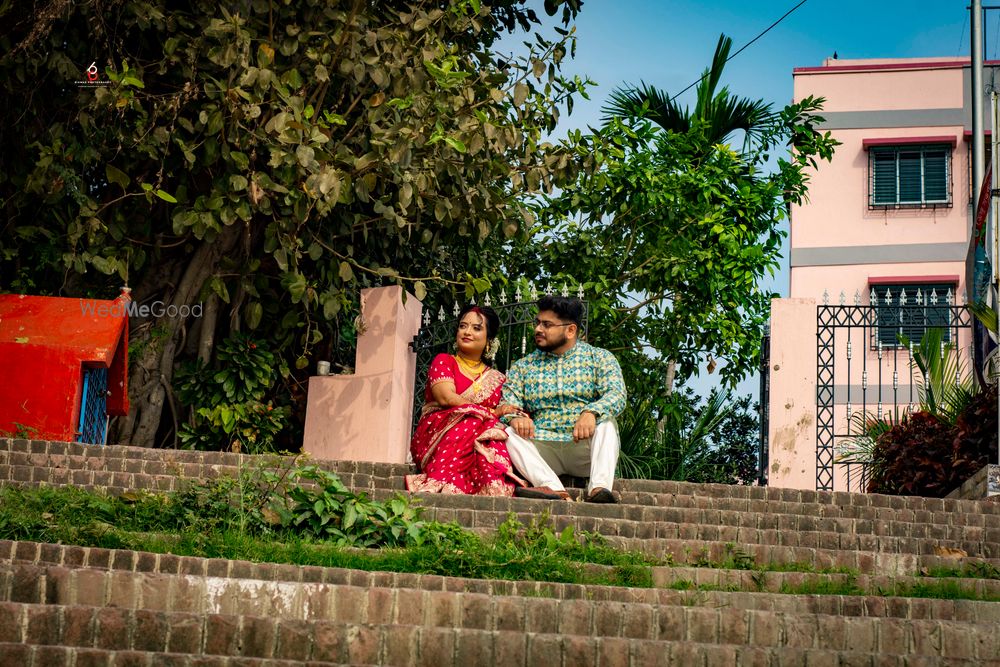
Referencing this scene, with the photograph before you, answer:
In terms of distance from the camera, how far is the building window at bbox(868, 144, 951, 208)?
2183 centimetres

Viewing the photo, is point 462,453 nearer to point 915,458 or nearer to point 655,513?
point 655,513

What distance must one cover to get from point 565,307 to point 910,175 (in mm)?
13784

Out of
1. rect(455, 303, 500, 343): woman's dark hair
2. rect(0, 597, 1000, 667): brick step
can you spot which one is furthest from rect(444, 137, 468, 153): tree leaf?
rect(0, 597, 1000, 667): brick step

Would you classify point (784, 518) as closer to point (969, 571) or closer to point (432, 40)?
point (969, 571)

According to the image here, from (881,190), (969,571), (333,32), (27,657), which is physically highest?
(881,190)

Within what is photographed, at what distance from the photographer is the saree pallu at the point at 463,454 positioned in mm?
9148

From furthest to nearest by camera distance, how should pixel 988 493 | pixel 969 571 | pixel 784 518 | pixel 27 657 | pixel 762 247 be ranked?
pixel 762 247 < pixel 988 493 < pixel 784 518 < pixel 969 571 < pixel 27 657

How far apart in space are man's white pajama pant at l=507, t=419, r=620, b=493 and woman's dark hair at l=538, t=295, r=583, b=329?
837 mm

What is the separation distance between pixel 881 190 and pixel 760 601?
54.7 ft

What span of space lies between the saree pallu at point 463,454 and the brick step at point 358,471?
28 cm

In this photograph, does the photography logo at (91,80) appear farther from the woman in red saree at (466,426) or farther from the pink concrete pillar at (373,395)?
the woman in red saree at (466,426)

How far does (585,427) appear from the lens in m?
9.28

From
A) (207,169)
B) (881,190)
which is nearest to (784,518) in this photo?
(207,169)

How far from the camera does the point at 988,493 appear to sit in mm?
9383
